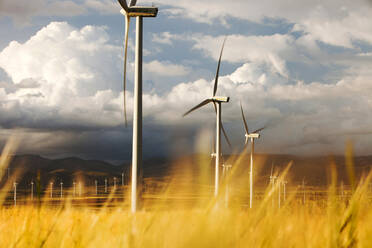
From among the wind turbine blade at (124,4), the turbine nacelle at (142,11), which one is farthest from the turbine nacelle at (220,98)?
the wind turbine blade at (124,4)

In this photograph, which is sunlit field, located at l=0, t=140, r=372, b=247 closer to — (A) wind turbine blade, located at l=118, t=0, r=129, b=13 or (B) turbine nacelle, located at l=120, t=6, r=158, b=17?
(A) wind turbine blade, located at l=118, t=0, r=129, b=13

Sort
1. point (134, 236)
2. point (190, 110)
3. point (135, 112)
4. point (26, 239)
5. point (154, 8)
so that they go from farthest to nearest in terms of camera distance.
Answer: point (190, 110), point (154, 8), point (135, 112), point (26, 239), point (134, 236)

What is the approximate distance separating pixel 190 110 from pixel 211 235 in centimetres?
2761

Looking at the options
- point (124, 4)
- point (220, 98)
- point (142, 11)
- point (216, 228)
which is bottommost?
point (216, 228)

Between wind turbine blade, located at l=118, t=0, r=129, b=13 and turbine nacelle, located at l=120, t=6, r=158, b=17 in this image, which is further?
turbine nacelle, located at l=120, t=6, r=158, b=17

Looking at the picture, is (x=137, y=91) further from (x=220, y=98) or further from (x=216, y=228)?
(x=220, y=98)

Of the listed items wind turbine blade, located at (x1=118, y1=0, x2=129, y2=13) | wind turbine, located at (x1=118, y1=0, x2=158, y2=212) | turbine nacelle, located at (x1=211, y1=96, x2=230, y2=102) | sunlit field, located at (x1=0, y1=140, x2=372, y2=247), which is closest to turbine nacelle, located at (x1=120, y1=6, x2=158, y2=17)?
wind turbine, located at (x1=118, y1=0, x2=158, y2=212)

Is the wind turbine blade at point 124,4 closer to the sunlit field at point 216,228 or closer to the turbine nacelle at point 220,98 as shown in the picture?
the sunlit field at point 216,228

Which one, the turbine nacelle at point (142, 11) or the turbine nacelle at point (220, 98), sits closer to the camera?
the turbine nacelle at point (142, 11)

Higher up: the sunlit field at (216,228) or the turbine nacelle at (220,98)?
the turbine nacelle at (220,98)

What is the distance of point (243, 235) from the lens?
4.01 m

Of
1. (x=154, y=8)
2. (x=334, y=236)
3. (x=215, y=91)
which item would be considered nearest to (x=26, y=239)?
(x=334, y=236)

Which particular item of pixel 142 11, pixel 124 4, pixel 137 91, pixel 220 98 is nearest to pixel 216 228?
pixel 137 91

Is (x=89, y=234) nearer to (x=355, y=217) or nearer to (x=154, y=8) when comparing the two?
(x=355, y=217)
